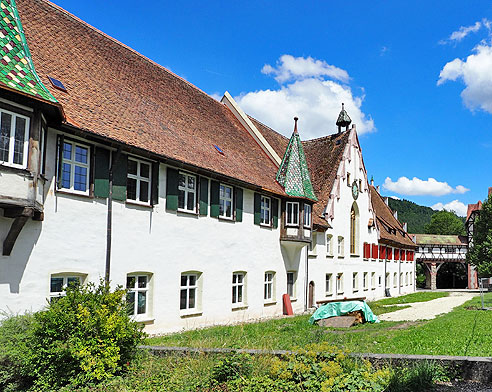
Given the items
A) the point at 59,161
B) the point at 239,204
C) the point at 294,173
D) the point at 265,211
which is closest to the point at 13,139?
the point at 59,161

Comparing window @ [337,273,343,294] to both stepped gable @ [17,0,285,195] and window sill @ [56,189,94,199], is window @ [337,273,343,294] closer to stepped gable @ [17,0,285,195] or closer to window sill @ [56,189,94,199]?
stepped gable @ [17,0,285,195]

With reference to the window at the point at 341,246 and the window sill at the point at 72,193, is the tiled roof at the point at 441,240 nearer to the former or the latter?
the window at the point at 341,246

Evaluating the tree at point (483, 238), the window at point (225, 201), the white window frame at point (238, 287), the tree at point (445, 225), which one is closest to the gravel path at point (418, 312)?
the white window frame at point (238, 287)

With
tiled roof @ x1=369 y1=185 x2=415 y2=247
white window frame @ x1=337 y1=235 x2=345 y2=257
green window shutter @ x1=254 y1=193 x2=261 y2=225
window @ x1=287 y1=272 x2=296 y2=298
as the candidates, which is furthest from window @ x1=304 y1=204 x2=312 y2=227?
tiled roof @ x1=369 y1=185 x2=415 y2=247

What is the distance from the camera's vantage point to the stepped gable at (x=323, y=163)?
99.0ft

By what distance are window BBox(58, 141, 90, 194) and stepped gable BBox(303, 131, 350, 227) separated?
665 inches

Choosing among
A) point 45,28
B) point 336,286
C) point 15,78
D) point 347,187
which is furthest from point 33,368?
point 347,187

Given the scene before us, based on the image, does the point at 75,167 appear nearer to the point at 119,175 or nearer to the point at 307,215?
the point at 119,175

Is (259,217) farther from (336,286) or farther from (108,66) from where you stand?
(336,286)

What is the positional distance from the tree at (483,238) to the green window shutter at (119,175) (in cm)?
4221

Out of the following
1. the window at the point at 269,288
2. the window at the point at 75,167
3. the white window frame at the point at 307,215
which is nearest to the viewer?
the window at the point at 75,167

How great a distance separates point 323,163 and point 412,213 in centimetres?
13072

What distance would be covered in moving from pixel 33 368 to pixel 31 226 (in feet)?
13.4

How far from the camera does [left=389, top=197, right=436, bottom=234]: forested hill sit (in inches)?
5482
